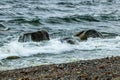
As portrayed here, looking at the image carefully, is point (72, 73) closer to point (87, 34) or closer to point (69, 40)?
point (69, 40)

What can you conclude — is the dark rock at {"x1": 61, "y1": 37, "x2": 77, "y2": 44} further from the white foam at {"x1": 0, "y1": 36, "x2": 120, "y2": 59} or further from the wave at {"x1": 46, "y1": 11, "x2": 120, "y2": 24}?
the wave at {"x1": 46, "y1": 11, "x2": 120, "y2": 24}

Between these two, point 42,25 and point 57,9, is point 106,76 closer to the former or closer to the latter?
point 42,25

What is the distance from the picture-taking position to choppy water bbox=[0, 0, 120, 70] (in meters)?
15.7

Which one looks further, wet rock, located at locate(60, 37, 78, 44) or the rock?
the rock

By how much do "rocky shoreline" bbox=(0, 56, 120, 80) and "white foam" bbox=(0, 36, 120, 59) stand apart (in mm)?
4077

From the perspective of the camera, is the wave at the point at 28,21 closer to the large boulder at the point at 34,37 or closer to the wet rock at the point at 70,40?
the large boulder at the point at 34,37

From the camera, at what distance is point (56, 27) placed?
2394cm

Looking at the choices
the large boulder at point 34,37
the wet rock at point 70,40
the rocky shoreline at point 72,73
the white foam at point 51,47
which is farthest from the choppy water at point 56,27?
the rocky shoreline at point 72,73

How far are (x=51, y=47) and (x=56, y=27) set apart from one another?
21.4ft

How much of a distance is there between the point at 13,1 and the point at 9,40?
57.5ft

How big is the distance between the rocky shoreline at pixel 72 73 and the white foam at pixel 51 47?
408 cm

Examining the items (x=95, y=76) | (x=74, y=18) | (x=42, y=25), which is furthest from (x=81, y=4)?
(x=95, y=76)

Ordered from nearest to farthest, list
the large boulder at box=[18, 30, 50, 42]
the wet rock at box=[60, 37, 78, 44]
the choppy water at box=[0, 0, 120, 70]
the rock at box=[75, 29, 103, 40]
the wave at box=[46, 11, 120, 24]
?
the choppy water at box=[0, 0, 120, 70] → the wet rock at box=[60, 37, 78, 44] → the large boulder at box=[18, 30, 50, 42] → the rock at box=[75, 29, 103, 40] → the wave at box=[46, 11, 120, 24]

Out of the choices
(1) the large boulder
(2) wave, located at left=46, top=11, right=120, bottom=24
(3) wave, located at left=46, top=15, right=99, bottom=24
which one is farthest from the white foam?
(2) wave, located at left=46, top=11, right=120, bottom=24
